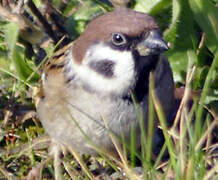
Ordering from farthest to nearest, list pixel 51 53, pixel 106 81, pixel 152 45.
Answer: pixel 51 53 → pixel 106 81 → pixel 152 45

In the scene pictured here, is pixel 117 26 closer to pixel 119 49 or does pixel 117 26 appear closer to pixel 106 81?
pixel 119 49

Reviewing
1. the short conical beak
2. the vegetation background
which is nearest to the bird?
the short conical beak

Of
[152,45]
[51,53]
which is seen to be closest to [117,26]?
[152,45]

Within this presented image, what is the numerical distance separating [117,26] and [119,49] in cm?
9

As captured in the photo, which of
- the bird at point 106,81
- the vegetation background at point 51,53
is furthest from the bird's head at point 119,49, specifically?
the vegetation background at point 51,53

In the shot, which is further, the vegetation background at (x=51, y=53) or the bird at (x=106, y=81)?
the vegetation background at (x=51, y=53)

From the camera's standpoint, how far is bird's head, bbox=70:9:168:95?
2189 mm

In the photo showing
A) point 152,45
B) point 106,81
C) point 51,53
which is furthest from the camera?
point 51,53

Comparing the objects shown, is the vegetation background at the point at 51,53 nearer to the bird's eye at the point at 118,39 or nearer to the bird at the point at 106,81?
the bird at the point at 106,81

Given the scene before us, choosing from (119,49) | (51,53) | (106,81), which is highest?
(119,49)

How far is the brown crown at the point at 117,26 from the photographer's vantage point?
7.18 ft

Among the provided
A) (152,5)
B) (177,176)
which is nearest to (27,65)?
(152,5)

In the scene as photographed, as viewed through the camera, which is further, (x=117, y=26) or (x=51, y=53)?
(x=51, y=53)

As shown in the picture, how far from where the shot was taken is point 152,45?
2.16 meters
